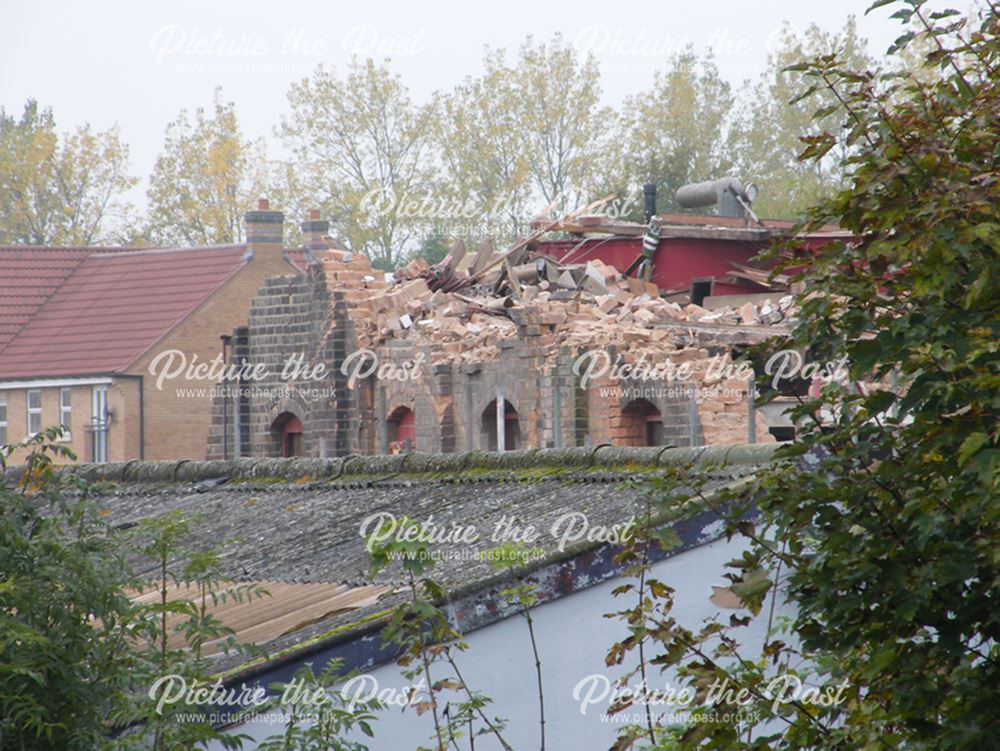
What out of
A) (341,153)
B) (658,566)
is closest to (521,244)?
(341,153)

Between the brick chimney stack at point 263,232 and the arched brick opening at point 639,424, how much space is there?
19.7m

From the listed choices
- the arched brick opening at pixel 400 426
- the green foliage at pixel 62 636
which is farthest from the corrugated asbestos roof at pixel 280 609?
the arched brick opening at pixel 400 426

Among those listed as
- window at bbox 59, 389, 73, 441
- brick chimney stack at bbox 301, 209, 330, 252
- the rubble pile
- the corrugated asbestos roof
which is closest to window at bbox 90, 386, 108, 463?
window at bbox 59, 389, 73, 441

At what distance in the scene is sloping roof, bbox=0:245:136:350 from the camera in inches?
1844

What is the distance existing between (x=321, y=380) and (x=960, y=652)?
109 ft

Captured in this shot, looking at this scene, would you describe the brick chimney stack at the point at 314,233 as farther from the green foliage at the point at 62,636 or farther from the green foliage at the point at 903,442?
the green foliage at the point at 903,442

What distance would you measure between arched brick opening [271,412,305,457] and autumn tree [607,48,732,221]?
57.5 ft

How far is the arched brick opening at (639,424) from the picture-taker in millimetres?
28125

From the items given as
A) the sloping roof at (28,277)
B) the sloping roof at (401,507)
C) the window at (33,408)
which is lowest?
the sloping roof at (401,507)

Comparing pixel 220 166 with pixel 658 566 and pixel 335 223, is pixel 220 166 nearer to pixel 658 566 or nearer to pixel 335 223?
pixel 335 223

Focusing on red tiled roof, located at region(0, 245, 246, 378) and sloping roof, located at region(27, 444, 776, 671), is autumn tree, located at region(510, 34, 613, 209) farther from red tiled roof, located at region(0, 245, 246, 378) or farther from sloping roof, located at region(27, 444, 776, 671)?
sloping roof, located at region(27, 444, 776, 671)

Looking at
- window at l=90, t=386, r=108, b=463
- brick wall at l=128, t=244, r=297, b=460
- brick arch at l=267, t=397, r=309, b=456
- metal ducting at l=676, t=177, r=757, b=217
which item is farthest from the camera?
brick wall at l=128, t=244, r=297, b=460

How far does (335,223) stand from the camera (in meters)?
58.8

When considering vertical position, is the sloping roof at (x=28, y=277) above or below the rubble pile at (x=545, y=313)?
above
